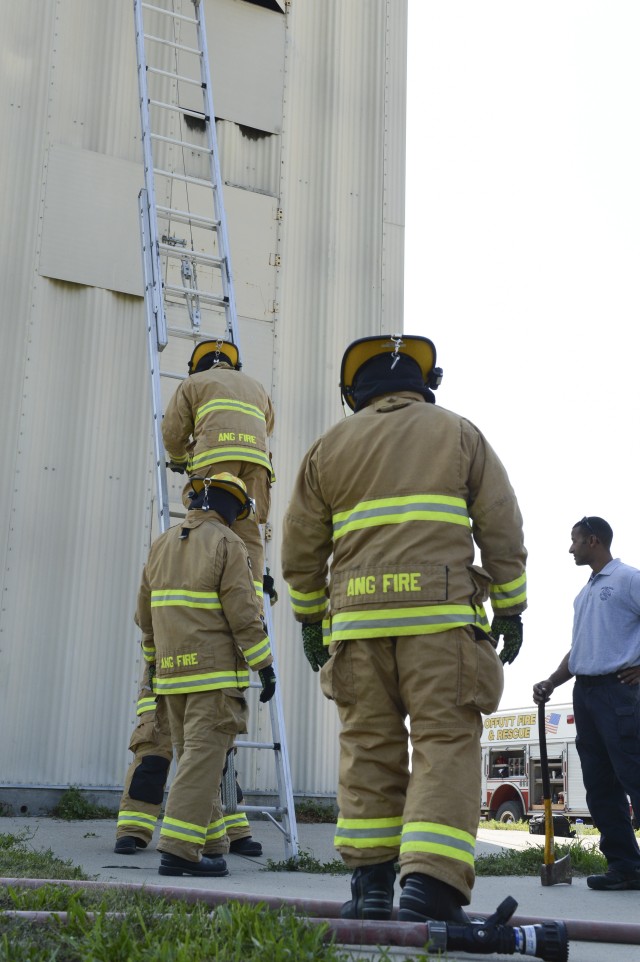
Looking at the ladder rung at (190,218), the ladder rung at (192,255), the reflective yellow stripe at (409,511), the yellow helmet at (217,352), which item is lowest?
the reflective yellow stripe at (409,511)

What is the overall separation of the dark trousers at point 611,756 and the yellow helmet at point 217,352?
9.06 feet

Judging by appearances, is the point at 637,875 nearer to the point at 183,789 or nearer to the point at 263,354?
the point at 183,789

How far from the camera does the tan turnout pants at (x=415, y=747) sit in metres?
2.95

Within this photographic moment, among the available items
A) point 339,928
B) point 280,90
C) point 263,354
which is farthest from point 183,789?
point 280,90

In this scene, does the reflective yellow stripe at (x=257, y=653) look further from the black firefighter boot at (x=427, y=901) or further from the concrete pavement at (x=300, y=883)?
the black firefighter boot at (x=427, y=901)

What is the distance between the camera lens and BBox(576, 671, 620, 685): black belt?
5.20 m

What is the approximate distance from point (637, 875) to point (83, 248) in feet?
19.1

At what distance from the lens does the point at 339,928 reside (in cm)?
258

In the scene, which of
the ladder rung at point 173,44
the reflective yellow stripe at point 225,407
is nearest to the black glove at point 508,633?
the reflective yellow stripe at point 225,407

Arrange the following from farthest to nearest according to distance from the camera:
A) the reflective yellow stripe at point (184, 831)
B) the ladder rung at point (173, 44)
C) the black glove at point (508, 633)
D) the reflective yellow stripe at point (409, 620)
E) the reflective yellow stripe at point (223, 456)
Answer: the ladder rung at point (173, 44)
the reflective yellow stripe at point (223, 456)
the reflective yellow stripe at point (184, 831)
the black glove at point (508, 633)
the reflective yellow stripe at point (409, 620)

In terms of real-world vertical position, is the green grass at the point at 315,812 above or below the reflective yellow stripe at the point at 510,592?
below

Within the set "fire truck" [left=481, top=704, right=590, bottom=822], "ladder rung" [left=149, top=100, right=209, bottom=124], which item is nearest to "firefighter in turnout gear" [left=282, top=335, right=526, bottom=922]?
"ladder rung" [left=149, top=100, right=209, bottom=124]

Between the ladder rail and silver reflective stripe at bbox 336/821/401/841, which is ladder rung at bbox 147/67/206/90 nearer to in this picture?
the ladder rail

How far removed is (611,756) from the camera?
5.09 m
